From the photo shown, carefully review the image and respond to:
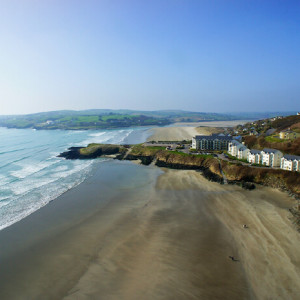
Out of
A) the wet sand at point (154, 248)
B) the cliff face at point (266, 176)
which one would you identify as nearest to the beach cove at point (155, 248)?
the wet sand at point (154, 248)

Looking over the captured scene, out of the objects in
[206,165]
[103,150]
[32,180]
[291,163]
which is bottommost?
[32,180]

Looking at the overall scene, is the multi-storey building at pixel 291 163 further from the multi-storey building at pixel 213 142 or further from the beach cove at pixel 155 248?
the multi-storey building at pixel 213 142

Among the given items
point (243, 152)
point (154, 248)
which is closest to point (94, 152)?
point (243, 152)

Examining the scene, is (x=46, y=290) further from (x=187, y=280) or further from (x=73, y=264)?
(x=187, y=280)

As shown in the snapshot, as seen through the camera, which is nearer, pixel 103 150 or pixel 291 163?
pixel 291 163

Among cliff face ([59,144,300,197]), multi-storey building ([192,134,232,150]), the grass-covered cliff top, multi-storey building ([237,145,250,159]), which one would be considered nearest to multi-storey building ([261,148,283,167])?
cliff face ([59,144,300,197])

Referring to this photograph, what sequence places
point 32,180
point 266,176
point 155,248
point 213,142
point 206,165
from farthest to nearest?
point 213,142 < point 206,165 < point 32,180 < point 266,176 < point 155,248

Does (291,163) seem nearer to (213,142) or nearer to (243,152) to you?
(243,152)

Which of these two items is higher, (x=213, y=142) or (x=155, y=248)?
(x=213, y=142)
